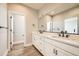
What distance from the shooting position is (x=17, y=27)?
6.51 ft

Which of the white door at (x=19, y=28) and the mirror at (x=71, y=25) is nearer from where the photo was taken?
the mirror at (x=71, y=25)

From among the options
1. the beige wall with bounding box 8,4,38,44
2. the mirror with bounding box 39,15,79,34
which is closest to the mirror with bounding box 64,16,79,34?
the mirror with bounding box 39,15,79,34

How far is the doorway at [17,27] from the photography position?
1942 mm

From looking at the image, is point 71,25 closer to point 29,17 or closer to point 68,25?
point 68,25

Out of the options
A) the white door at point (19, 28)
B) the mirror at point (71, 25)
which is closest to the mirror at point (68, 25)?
the mirror at point (71, 25)

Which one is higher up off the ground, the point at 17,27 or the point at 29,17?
the point at 29,17

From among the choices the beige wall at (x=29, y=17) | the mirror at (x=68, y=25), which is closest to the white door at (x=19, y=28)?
the beige wall at (x=29, y=17)

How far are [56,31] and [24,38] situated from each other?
0.93m

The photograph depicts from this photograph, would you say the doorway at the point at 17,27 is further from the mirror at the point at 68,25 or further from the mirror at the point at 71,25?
the mirror at the point at 71,25

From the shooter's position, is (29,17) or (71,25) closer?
(71,25)

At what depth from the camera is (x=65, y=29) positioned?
1798 mm

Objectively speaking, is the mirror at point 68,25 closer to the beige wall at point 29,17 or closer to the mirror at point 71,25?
the mirror at point 71,25

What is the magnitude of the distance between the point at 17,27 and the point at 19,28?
0.07 m

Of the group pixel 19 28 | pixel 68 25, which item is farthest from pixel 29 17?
pixel 68 25
